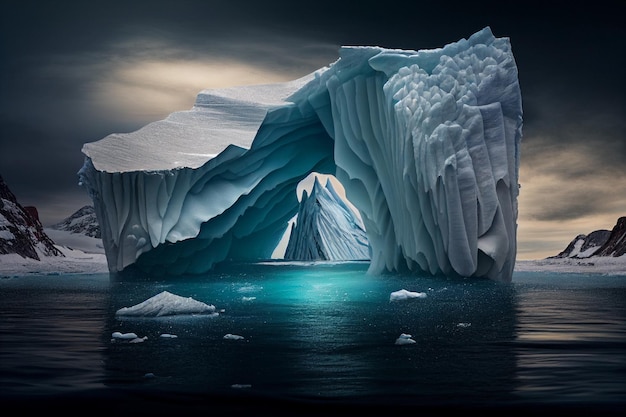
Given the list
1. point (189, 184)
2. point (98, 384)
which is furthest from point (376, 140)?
point (98, 384)

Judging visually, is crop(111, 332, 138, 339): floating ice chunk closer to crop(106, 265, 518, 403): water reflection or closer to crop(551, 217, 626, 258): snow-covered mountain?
crop(106, 265, 518, 403): water reflection

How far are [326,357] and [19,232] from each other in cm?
5319

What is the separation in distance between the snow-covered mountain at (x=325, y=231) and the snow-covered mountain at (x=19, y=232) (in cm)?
2531

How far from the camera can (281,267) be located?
93.2ft

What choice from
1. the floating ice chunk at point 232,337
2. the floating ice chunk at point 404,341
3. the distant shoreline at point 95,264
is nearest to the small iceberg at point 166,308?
the floating ice chunk at point 232,337

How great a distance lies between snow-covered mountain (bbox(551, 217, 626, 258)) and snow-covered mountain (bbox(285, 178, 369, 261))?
810 inches

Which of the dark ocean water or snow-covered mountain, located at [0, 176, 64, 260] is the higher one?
snow-covered mountain, located at [0, 176, 64, 260]

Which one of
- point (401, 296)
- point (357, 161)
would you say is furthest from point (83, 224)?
point (401, 296)

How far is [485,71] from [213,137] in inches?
356

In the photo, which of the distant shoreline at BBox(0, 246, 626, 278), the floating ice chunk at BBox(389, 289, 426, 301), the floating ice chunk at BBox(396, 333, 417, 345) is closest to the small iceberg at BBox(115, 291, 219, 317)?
the floating ice chunk at BBox(389, 289, 426, 301)

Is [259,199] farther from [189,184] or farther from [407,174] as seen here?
[407,174]

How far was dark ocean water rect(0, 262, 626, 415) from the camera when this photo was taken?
19.9ft

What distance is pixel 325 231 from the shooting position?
3447cm

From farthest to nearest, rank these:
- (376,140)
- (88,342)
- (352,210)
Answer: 1. (352,210)
2. (376,140)
3. (88,342)
